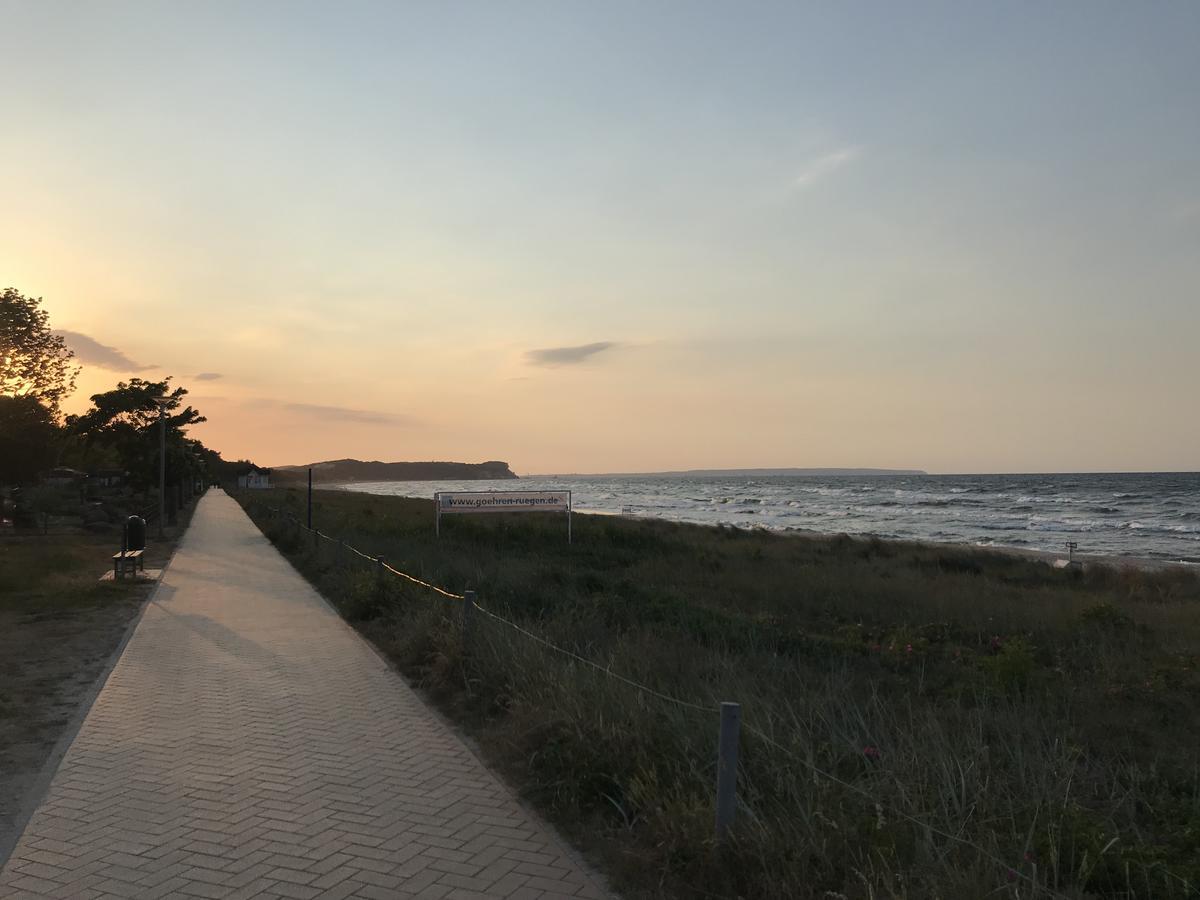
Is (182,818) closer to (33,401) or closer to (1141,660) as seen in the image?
(1141,660)

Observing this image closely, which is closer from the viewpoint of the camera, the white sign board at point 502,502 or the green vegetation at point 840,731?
the green vegetation at point 840,731

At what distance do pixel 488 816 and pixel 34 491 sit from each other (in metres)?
33.6

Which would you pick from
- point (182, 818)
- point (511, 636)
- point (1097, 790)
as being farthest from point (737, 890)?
point (511, 636)

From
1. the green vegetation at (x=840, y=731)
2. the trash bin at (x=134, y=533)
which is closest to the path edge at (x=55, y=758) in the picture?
the green vegetation at (x=840, y=731)

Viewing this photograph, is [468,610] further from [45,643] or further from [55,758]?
[45,643]

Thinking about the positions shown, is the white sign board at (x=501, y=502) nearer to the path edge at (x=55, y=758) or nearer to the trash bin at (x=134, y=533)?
the trash bin at (x=134, y=533)

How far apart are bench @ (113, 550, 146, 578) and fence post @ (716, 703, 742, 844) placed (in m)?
15.8

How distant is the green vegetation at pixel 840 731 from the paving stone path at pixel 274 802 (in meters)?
0.42

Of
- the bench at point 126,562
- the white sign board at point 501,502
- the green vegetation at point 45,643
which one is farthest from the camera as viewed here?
the white sign board at point 501,502

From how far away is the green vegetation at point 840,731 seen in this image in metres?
3.88

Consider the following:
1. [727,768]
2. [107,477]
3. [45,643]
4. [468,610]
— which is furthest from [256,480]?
[727,768]

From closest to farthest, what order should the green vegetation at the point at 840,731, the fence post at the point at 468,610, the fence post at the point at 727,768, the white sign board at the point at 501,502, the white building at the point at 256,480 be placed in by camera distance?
the green vegetation at the point at 840,731
the fence post at the point at 727,768
the fence post at the point at 468,610
the white sign board at the point at 501,502
the white building at the point at 256,480

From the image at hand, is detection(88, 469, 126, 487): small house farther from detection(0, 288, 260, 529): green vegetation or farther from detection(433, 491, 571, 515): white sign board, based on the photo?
detection(433, 491, 571, 515): white sign board

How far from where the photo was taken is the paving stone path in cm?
419
